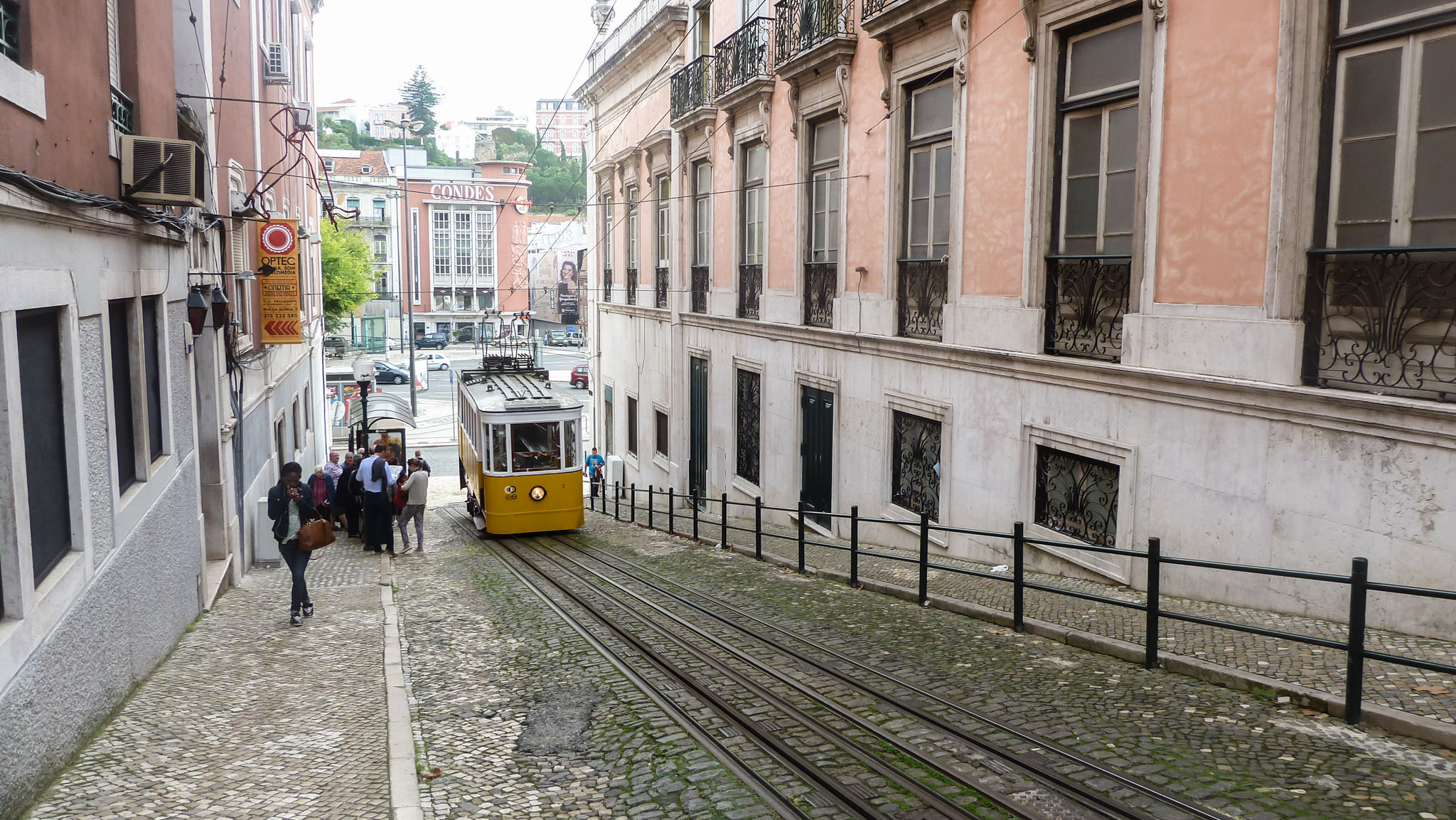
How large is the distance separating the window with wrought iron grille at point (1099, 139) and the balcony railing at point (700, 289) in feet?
36.6

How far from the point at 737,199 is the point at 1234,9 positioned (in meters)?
11.5

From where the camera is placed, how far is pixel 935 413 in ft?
40.7

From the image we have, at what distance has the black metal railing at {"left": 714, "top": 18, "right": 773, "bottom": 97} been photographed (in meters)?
17.2

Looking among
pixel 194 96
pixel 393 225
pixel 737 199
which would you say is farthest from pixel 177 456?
pixel 393 225

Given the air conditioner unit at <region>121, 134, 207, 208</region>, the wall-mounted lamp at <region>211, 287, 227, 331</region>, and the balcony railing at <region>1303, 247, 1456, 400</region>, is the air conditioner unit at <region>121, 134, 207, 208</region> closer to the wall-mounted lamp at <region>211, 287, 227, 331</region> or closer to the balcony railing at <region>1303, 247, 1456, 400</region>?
the wall-mounted lamp at <region>211, 287, 227, 331</region>

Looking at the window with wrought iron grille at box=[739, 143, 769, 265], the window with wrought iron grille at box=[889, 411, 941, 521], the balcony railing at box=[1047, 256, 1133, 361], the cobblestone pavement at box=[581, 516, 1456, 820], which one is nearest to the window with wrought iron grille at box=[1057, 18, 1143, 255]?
the balcony railing at box=[1047, 256, 1133, 361]

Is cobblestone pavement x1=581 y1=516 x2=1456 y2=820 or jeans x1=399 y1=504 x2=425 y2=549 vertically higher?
cobblestone pavement x1=581 y1=516 x2=1456 y2=820

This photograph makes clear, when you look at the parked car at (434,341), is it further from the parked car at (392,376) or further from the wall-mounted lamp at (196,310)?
the wall-mounted lamp at (196,310)

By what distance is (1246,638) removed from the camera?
24.6 ft

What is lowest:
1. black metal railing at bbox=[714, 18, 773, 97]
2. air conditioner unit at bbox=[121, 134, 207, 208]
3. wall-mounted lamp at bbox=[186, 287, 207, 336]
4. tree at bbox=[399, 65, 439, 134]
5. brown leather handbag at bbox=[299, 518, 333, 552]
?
brown leather handbag at bbox=[299, 518, 333, 552]

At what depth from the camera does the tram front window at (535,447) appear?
1700 centimetres

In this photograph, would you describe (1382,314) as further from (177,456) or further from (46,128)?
(177,456)

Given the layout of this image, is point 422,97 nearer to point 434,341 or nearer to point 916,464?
point 434,341

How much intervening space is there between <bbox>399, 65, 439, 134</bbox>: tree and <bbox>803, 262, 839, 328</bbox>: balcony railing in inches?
5268
